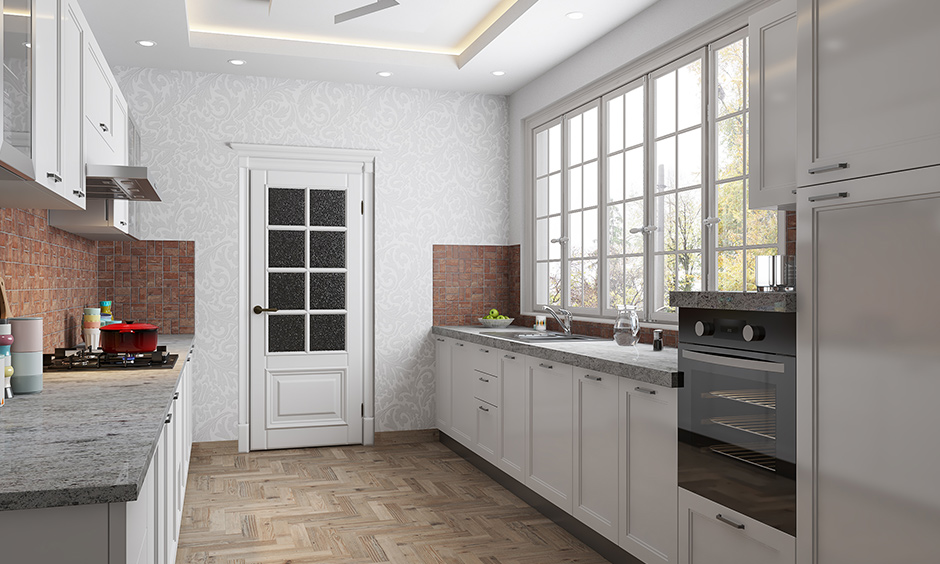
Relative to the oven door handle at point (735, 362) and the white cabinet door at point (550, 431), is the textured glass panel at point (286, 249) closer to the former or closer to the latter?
the white cabinet door at point (550, 431)

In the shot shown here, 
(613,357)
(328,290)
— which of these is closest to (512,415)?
(613,357)

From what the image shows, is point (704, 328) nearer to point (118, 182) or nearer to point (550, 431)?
point (550, 431)

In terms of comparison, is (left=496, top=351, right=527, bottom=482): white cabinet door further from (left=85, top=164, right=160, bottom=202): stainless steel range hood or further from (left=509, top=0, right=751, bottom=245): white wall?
(left=85, top=164, right=160, bottom=202): stainless steel range hood

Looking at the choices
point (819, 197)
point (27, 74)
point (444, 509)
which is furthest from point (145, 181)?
point (819, 197)

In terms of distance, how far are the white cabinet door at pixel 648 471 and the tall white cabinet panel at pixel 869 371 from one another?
2.07 ft

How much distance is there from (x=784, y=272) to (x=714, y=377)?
0.42 m

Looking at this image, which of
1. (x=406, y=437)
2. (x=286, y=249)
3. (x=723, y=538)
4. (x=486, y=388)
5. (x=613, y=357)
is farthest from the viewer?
(x=406, y=437)

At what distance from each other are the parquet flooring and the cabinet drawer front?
0.49m

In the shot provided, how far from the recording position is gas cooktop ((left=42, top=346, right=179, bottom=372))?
9.99 ft

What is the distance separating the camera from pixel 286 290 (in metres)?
5.32

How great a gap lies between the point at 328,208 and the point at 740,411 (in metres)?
3.72

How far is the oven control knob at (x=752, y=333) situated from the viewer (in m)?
2.28

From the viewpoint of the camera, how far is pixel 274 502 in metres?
4.05

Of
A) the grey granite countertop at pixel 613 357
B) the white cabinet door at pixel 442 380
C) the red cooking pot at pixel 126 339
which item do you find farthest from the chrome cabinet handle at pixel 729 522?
the white cabinet door at pixel 442 380
